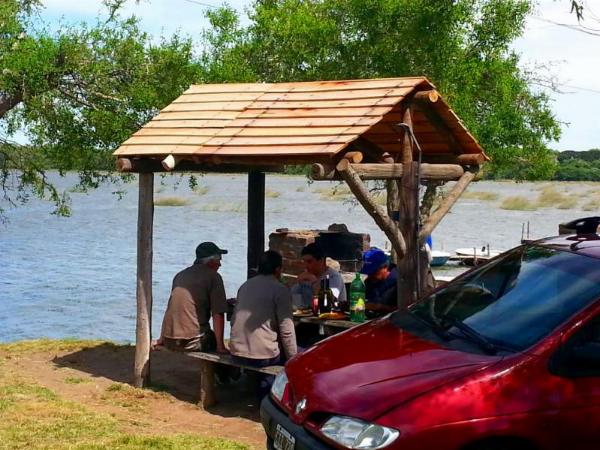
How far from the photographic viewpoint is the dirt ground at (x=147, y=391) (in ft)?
27.1

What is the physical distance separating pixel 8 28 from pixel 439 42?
6988 mm

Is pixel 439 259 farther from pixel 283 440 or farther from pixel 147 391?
pixel 283 440

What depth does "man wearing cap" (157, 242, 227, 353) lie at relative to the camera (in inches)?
362

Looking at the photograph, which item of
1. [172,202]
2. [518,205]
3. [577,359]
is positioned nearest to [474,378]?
[577,359]

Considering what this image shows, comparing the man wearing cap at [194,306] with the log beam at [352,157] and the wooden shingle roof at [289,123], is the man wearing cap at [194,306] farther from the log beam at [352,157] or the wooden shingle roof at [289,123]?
the log beam at [352,157]

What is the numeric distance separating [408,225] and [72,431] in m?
3.39

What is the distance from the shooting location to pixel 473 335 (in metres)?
5.37

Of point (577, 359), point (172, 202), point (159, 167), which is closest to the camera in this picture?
point (577, 359)

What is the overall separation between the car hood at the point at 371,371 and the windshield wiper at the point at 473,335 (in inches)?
3.4

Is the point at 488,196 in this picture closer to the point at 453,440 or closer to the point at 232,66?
the point at 232,66

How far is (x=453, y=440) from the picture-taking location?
4.66 meters

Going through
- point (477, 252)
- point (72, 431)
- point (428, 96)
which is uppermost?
point (428, 96)

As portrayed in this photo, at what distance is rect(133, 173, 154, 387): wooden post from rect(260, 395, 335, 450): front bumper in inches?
166

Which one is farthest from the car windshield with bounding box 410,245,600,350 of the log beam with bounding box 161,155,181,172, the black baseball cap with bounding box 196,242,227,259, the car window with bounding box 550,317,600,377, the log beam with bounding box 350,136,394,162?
the log beam with bounding box 350,136,394,162
